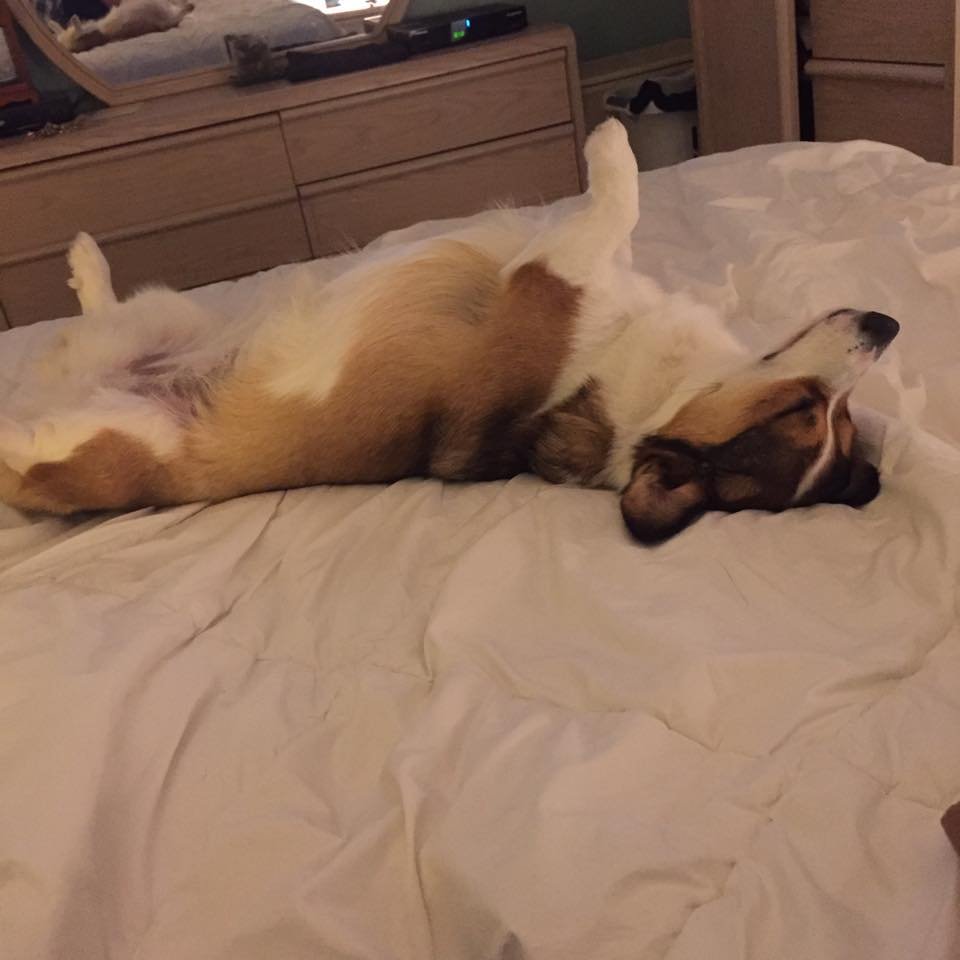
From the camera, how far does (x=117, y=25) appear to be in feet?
12.1

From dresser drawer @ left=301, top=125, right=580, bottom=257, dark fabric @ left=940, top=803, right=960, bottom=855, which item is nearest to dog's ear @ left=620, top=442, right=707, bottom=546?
dark fabric @ left=940, top=803, right=960, bottom=855

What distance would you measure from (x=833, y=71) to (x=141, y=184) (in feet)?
7.95

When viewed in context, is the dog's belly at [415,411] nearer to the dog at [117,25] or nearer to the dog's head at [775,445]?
the dog's head at [775,445]

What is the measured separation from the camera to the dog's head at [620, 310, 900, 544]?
1.29 metres

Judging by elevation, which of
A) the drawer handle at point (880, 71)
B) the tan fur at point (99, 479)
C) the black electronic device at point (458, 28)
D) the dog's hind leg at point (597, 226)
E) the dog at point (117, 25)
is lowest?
the tan fur at point (99, 479)

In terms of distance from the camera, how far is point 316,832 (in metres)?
0.93

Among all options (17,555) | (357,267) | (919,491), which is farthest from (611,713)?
(357,267)

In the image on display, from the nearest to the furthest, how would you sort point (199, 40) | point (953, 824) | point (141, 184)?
point (953, 824)
point (141, 184)
point (199, 40)

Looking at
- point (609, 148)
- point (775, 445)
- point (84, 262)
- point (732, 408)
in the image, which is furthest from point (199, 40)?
point (775, 445)

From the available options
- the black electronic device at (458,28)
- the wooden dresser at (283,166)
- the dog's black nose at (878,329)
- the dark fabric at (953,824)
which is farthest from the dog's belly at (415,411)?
the black electronic device at (458,28)

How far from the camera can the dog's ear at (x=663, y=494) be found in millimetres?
1262

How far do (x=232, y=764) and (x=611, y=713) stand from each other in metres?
0.40

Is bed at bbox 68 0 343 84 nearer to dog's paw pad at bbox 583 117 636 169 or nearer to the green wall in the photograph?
the green wall

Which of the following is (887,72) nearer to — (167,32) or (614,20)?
(614,20)
